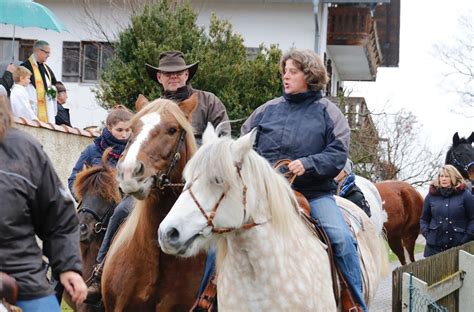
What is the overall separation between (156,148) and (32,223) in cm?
212

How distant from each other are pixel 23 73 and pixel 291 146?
7.96m

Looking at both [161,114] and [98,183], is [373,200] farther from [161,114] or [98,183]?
[161,114]

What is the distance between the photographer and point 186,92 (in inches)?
321

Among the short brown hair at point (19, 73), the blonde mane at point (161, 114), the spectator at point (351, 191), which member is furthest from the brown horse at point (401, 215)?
the blonde mane at point (161, 114)

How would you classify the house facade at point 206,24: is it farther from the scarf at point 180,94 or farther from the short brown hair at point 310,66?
the short brown hair at point 310,66

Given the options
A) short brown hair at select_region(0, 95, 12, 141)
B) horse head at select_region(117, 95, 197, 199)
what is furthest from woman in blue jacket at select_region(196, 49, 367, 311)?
short brown hair at select_region(0, 95, 12, 141)

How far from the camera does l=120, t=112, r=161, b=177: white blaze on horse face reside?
645 cm

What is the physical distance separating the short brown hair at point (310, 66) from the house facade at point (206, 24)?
2191cm

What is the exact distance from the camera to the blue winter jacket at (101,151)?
347 inches

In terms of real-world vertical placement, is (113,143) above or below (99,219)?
above

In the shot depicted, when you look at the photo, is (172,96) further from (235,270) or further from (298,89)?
(235,270)

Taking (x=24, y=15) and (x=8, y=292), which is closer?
(x=8, y=292)

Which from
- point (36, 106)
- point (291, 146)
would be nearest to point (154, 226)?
point (291, 146)

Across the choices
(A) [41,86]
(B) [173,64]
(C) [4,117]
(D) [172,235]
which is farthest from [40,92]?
(C) [4,117]
